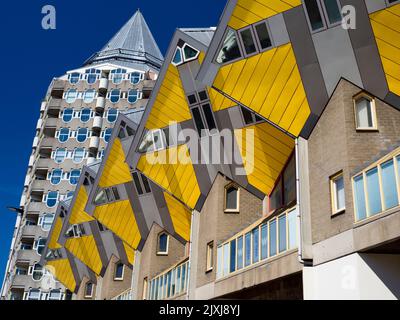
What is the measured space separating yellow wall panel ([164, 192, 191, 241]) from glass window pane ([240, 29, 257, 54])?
43.8 ft

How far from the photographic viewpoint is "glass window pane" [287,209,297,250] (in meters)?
16.7

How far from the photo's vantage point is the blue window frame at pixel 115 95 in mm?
68062

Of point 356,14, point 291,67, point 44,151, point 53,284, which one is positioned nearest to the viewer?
point 356,14

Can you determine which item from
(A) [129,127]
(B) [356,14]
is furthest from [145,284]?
(B) [356,14]

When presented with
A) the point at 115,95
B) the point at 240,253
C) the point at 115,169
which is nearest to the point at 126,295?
the point at 115,169

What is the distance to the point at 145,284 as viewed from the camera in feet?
107

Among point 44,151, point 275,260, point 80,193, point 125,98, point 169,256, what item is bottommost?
point 275,260

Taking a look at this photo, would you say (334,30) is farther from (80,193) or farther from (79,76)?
(79,76)

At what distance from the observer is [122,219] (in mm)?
34406

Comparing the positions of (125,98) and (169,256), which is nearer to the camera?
(169,256)

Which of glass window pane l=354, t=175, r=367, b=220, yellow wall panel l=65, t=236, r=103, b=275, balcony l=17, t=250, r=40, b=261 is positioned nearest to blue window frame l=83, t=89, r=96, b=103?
balcony l=17, t=250, r=40, b=261

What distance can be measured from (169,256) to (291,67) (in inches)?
712

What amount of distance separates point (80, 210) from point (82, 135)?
27.0 m

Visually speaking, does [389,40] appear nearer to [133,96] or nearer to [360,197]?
[360,197]
